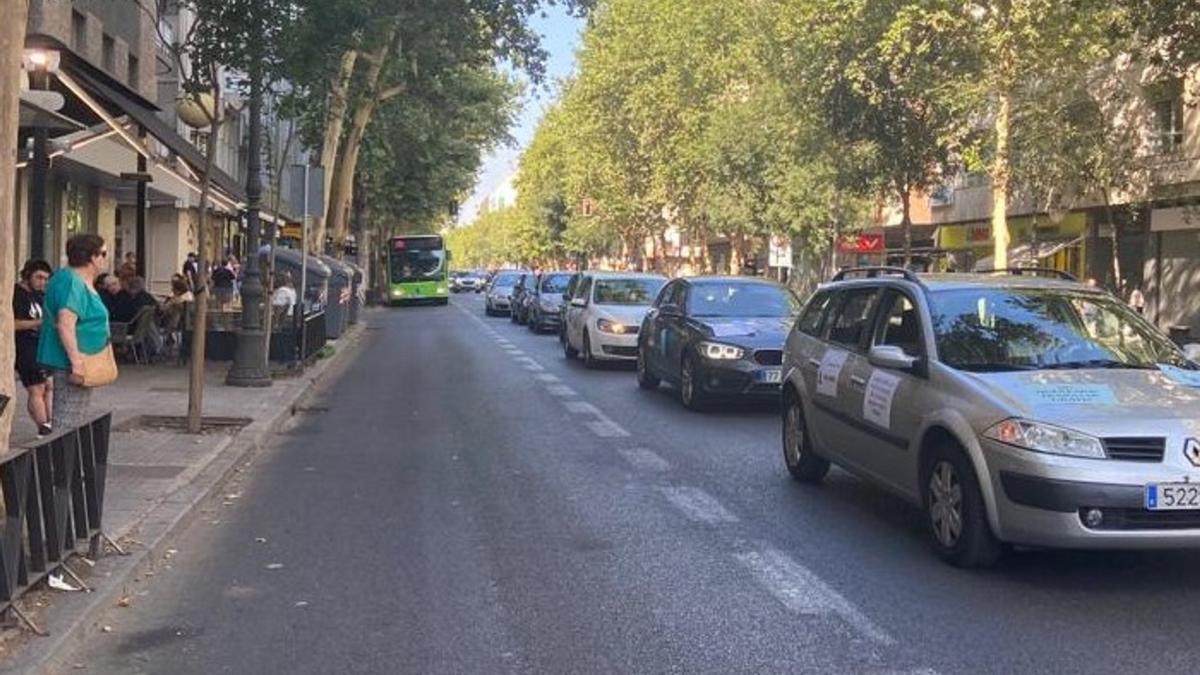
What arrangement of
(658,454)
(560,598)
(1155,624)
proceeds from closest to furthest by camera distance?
(1155,624)
(560,598)
(658,454)

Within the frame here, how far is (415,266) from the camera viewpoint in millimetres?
52469

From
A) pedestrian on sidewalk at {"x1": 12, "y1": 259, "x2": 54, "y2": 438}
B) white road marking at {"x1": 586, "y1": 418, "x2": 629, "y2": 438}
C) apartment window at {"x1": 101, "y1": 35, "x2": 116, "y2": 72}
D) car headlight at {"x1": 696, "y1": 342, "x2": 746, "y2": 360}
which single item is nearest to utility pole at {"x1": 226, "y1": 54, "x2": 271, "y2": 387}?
pedestrian on sidewalk at {"x1": 12, "y1": 259, "x2": 54, "y2": 438}

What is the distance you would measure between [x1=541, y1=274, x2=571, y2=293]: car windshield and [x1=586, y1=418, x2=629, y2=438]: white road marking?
19.2 metres

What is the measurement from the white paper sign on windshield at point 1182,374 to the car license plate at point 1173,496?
94 centimetres

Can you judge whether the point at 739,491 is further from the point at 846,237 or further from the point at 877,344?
the point at 846,237

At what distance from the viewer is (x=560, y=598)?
6.03 m

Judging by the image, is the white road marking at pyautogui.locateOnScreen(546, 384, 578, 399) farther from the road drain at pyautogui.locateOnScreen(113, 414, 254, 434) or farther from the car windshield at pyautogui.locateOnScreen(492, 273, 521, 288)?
the car windshield at pyautogui.locateOnScreen(492, 273, 521, 288)

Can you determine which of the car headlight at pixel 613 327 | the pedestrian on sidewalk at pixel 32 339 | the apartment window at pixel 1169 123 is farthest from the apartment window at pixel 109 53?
the apartment window at pixel 1169 123

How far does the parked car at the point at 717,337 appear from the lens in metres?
13.3

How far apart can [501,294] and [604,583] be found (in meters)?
38.3

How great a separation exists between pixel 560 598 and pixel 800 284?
52045 millimetres

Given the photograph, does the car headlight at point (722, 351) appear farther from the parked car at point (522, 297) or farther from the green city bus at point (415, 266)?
the green city bus at point (415, 266)

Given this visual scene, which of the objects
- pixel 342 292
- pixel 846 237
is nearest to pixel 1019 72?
pixel 342 292

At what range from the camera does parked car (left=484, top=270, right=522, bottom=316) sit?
4397 centimetres
